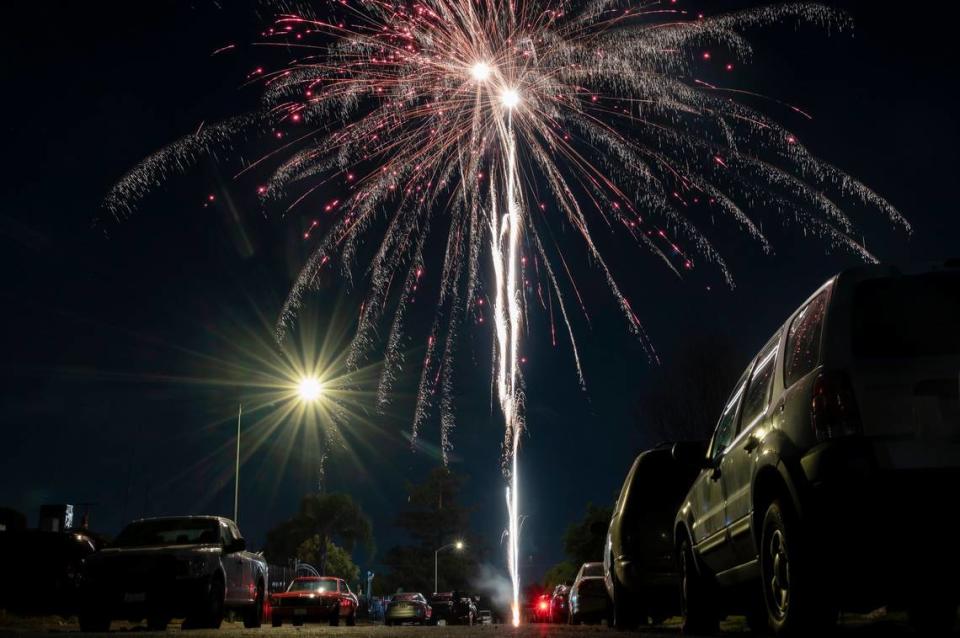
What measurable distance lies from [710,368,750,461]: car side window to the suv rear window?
2268 millimetres

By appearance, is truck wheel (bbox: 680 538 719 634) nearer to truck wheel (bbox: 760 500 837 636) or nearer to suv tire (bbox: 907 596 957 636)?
suv tire (bbox: 907 596 957 636)

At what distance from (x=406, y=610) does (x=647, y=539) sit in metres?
29.7

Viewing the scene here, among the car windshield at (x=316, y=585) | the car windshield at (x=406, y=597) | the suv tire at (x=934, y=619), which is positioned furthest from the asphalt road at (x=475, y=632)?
the car windshield at (x=406, y=597)

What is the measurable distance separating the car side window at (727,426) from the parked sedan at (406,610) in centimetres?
3196

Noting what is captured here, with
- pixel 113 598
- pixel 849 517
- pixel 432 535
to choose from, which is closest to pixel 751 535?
pixel 849 517

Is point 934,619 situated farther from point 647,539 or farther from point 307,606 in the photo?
point 307,606

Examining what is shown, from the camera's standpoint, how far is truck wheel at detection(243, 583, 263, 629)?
55.6 ft

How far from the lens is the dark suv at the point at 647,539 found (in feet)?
35.8

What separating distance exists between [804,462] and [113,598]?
1106 centimetres

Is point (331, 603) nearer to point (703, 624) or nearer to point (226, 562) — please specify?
point (226, 562)

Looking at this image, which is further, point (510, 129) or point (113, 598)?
point (510, 129)

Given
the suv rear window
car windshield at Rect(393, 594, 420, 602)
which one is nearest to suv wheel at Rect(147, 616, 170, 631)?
the suv rear window

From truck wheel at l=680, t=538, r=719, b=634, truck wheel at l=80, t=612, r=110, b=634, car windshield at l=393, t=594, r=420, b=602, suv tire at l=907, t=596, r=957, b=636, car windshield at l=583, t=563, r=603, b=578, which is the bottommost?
suv tire at l=907, t=596, r=957, b=636

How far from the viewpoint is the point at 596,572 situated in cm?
1995
